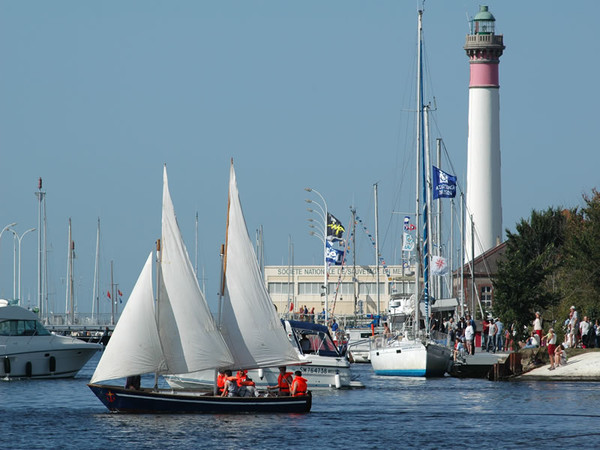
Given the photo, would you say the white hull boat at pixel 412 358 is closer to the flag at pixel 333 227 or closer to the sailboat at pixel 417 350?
the sailboat at pixel 417 350

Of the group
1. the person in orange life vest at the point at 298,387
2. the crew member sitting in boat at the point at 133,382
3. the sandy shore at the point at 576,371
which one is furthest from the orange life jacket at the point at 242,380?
the sandy shore at the point at 576,371

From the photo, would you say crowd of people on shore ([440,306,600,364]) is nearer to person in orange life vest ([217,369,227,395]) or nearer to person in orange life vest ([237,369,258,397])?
person in orange life vest ([217,369,227,395])

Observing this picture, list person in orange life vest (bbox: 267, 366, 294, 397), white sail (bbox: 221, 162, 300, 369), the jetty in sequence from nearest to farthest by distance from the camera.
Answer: person in orange life vest (bbox: 267, 366, 294, 397)
white sail (bbox: 221, 162, 300, 369)
the jetty

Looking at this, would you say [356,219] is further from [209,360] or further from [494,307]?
[209,360]

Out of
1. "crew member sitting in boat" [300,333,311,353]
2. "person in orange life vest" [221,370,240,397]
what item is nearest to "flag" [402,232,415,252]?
"crew member sitting in boat" [300,333,311,353]

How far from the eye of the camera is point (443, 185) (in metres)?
64.1

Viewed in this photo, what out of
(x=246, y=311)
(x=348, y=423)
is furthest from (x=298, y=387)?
(x=246, y=311)

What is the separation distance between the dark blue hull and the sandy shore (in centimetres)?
1641

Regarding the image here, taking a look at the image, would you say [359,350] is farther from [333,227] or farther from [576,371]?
[576,371]

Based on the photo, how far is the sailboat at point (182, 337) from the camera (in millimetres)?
37656

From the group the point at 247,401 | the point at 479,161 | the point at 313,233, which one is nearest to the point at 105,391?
the point at 247,401

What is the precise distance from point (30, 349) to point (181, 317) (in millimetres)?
18888

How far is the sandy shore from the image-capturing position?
50.8 meters

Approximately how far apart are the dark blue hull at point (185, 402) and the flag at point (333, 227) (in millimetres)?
42654
